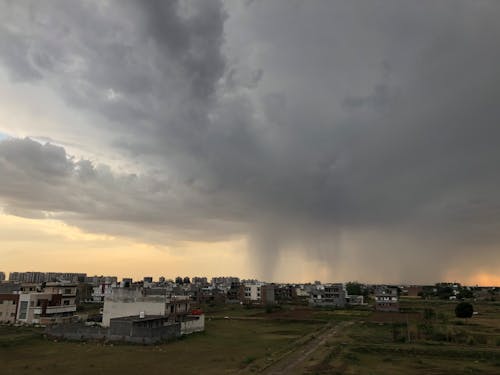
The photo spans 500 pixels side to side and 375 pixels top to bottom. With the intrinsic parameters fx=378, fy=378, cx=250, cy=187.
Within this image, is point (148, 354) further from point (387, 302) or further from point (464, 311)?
point (387, 302)

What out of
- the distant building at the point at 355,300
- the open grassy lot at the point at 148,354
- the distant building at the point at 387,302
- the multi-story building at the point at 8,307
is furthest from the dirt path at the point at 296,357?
the distant building at the point at 355,300

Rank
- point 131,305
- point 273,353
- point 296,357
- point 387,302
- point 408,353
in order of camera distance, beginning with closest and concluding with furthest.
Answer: point 296,357
point 273,353
point 408,353
point 131,305
point 387,302

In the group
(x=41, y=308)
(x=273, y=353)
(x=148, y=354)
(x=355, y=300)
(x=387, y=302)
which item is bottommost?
(x=355, y=300)

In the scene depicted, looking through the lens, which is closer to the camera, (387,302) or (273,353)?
(273,353)

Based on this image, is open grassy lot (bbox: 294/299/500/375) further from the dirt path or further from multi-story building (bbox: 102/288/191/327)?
multi-story building (bbox: 102/288/191/327)

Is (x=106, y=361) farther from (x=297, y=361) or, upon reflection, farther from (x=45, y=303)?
(x=45, y=303)

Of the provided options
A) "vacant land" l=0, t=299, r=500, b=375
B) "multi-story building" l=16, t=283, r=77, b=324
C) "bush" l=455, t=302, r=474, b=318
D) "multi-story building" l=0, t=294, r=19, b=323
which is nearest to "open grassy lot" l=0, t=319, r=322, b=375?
"vacant land" l=0, t=299, r=500, b=375

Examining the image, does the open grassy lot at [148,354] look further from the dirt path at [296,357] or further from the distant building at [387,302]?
the distant building at [387,302]

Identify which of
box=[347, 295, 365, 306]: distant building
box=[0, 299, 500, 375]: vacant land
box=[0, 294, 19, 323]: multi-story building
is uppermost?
box=[0, 294, 19, 323]: multi-story building

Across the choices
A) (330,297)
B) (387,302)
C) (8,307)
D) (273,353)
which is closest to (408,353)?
(273,353)

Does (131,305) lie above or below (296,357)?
above
